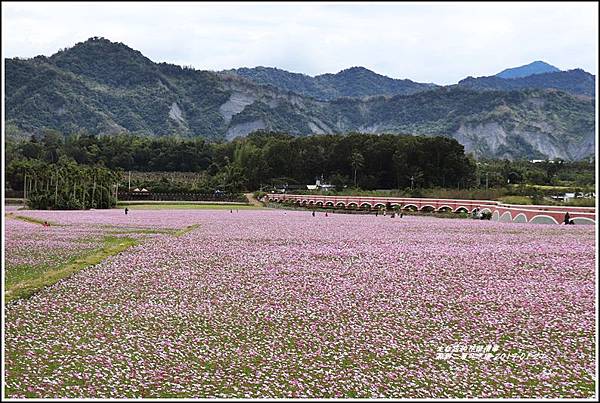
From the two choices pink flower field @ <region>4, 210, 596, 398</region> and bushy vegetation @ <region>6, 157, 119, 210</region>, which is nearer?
pink flower field @ <region>4, 210, 596, 398</region>

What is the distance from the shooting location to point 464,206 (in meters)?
58.8

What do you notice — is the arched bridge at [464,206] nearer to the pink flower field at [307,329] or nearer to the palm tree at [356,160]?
the palm tree at [356,160]

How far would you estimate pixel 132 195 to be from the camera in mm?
83812

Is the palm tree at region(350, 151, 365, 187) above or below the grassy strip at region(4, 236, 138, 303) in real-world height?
above

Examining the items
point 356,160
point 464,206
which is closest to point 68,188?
point 464,206

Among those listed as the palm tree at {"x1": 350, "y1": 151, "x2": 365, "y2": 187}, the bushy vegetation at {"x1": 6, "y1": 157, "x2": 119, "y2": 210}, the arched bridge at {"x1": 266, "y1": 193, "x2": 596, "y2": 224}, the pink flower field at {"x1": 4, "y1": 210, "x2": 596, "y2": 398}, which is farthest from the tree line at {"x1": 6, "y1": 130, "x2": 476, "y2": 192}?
the pink flower field at {"x1": 4, "y1": 210, "x2": 596, "y2": 398}

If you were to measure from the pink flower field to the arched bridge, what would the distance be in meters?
25.1

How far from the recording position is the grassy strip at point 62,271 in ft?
39.9

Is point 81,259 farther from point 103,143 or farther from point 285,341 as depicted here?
point 103,143

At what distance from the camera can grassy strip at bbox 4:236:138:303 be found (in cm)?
1217

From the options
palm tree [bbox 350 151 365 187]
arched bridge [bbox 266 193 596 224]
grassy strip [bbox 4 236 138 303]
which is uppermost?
palm tree [bbox 350 151 365 187]

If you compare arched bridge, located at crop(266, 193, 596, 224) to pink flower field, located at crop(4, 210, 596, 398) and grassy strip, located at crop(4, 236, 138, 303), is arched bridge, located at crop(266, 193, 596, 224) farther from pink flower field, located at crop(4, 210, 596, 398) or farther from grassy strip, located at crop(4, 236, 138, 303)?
grassy strip, located at crop(4, 236, 138, 303)

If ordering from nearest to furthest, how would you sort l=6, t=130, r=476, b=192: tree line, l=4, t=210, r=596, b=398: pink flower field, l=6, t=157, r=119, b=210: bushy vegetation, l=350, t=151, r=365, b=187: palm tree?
l=4, t=210, r=596, b=398: pink flower field < l=6, t=157, r=119, b=210: bushy vegetation < l=6, t=130, r=476, b=192: tree line < l=350, t=151, r=365, b=187: palm tree

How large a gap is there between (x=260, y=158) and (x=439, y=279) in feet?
337
